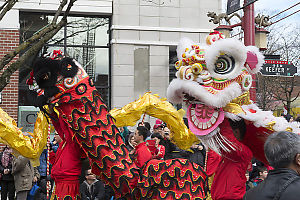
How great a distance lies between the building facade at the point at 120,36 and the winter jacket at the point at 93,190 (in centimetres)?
473

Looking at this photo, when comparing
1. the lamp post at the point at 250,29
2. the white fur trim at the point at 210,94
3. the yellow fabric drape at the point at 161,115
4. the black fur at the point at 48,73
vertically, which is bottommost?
the yellow fabric drape at the point at 161,115

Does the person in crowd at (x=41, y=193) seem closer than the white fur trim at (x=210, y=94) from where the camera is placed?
No

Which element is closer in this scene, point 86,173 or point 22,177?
point 86,173

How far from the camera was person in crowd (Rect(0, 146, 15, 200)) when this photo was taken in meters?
8.51

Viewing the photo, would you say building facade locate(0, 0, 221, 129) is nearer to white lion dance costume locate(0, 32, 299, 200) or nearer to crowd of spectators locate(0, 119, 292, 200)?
crowd of spectators locate(0, 119, 292, 200)

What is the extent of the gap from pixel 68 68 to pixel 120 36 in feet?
25.7

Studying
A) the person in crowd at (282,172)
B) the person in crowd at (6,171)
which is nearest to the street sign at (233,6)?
the person in crowd at (6,171)

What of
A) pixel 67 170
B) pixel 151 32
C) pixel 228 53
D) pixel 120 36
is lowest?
pixel 67 170

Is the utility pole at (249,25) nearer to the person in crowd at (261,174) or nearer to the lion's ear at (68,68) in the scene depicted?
the person in crowd at (261,174)

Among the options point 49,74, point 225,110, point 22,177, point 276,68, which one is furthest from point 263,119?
point 22,177

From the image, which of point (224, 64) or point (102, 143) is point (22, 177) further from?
point (224, 64)

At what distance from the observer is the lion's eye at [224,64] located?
4141mm

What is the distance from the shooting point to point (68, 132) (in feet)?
14.6

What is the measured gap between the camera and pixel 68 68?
4312mm
